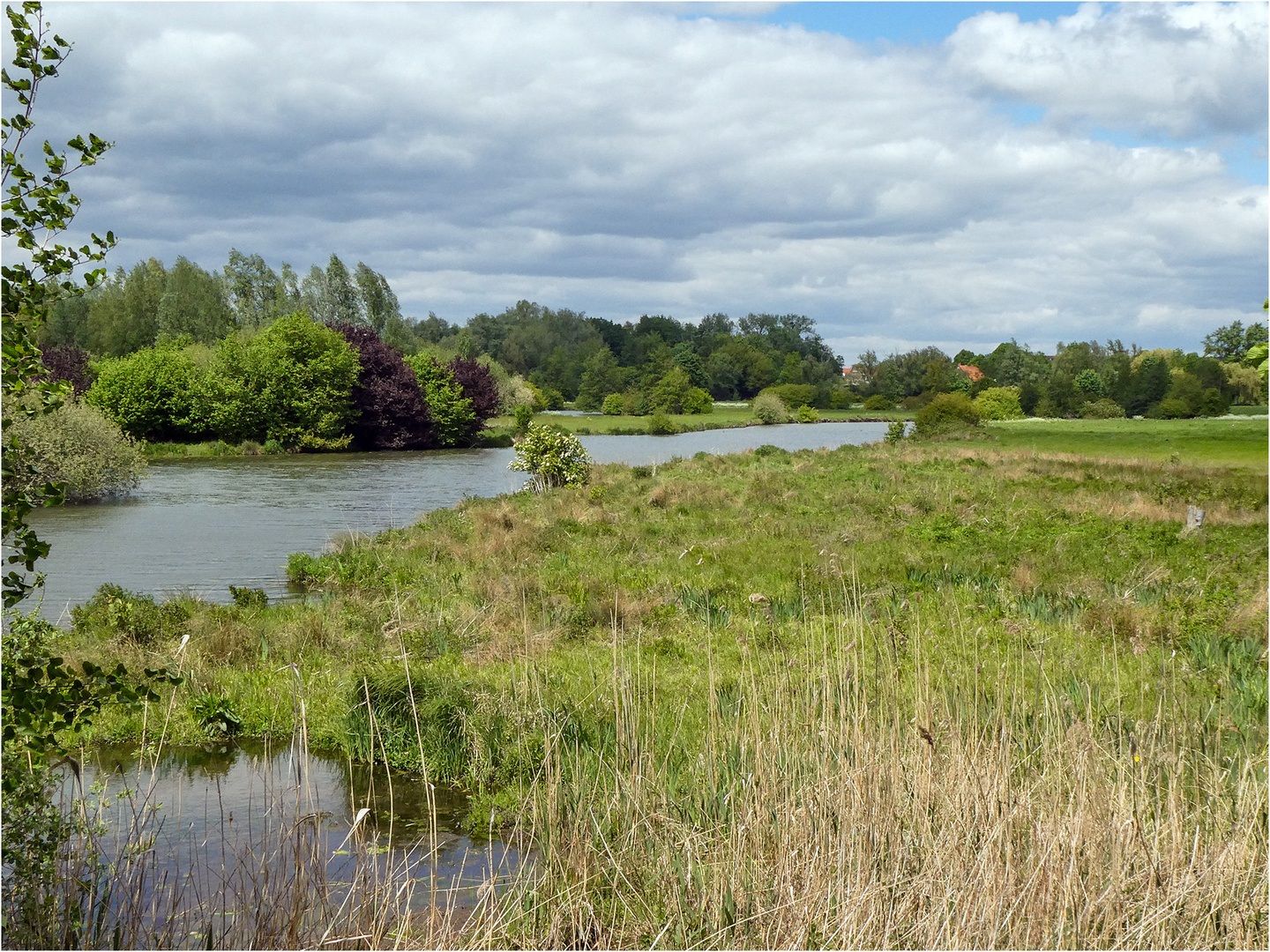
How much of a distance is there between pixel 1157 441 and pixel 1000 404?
36.8 meters

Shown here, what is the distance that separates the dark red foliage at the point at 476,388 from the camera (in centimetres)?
6175

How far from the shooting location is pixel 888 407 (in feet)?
323

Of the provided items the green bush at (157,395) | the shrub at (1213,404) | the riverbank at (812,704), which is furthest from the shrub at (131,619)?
the shrub at (1213,404)

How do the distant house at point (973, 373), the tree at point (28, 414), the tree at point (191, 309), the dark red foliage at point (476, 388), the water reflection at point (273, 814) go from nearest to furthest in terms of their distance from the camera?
the tree at point (28, 414)
the water reflection at point (273, 814)
the dark red foliage at point (476, 388)
the tree at point (191, 309)
the distant house at point (973, 373)

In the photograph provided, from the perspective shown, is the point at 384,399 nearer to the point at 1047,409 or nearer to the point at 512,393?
the point at 512,393

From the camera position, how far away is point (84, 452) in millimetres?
26172

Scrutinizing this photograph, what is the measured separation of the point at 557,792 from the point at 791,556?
9.79m

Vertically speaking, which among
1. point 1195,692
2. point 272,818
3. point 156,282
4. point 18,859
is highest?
point 156,282

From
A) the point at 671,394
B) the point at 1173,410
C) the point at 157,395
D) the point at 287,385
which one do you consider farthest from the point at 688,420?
the point at 157,395

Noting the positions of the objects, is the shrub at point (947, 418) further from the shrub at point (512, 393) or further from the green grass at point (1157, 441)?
the shrub at point (512, 393)

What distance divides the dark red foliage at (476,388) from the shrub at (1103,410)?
37.4m

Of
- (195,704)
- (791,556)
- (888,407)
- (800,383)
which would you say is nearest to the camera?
(195,704)

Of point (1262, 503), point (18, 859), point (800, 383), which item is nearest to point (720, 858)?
point (18, 859)

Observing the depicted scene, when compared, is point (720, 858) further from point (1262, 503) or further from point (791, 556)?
point (1262, 503)
